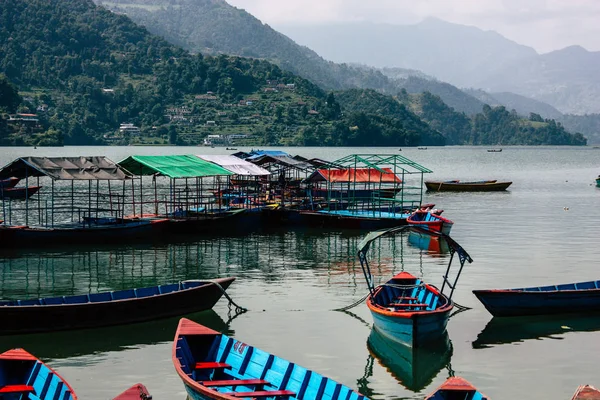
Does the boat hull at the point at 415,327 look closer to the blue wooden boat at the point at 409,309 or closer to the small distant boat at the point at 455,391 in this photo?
the blue wooden boat at the point at 409,309

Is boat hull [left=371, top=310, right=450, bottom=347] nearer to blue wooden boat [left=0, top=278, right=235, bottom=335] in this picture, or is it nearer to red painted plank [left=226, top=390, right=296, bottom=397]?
red painted plank [left=226, top=390, right=296, bottom=397]

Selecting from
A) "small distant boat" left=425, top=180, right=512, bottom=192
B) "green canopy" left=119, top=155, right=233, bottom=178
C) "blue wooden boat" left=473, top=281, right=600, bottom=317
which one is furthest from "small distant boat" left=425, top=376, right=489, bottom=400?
"small distant boat" left=425, top=180, right=512, bottom=192

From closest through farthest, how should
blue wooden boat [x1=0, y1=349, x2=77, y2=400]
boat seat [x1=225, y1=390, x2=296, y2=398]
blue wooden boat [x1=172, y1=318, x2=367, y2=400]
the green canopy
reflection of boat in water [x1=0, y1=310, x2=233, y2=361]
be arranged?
blue wooden boat [x1=0, y1=349, x2=77, y2=400] → blue wooden boat [x1=172, y1=318, x2=367, y2=400] → boat seat [x1=225, y1=390, x2=296, y2=398] → reflection of boat in water [x1=0, y1=310, x2=233, y2=361] → the green canopy

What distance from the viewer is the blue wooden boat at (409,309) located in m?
21.8

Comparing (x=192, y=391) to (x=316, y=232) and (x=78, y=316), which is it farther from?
(x=316, y=232)

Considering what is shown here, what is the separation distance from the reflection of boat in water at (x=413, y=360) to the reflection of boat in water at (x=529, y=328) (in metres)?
2.03

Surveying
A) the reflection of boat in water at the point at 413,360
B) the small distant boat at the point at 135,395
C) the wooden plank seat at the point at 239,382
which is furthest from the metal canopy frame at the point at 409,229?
the small distant boat at the point at 135,395

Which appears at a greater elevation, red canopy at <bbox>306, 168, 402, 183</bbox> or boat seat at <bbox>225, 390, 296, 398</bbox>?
red canopy at <bbox>306, 168, 402, 183</bbox>

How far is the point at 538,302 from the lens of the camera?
86.7 ft

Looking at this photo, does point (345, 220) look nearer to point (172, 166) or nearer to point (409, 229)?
point (172, 166)

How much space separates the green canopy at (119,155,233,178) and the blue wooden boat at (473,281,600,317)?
22803 mm

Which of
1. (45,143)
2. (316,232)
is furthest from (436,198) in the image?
(45,143)

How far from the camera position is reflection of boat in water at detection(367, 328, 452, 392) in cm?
2108

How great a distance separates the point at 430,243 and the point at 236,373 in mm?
28125
